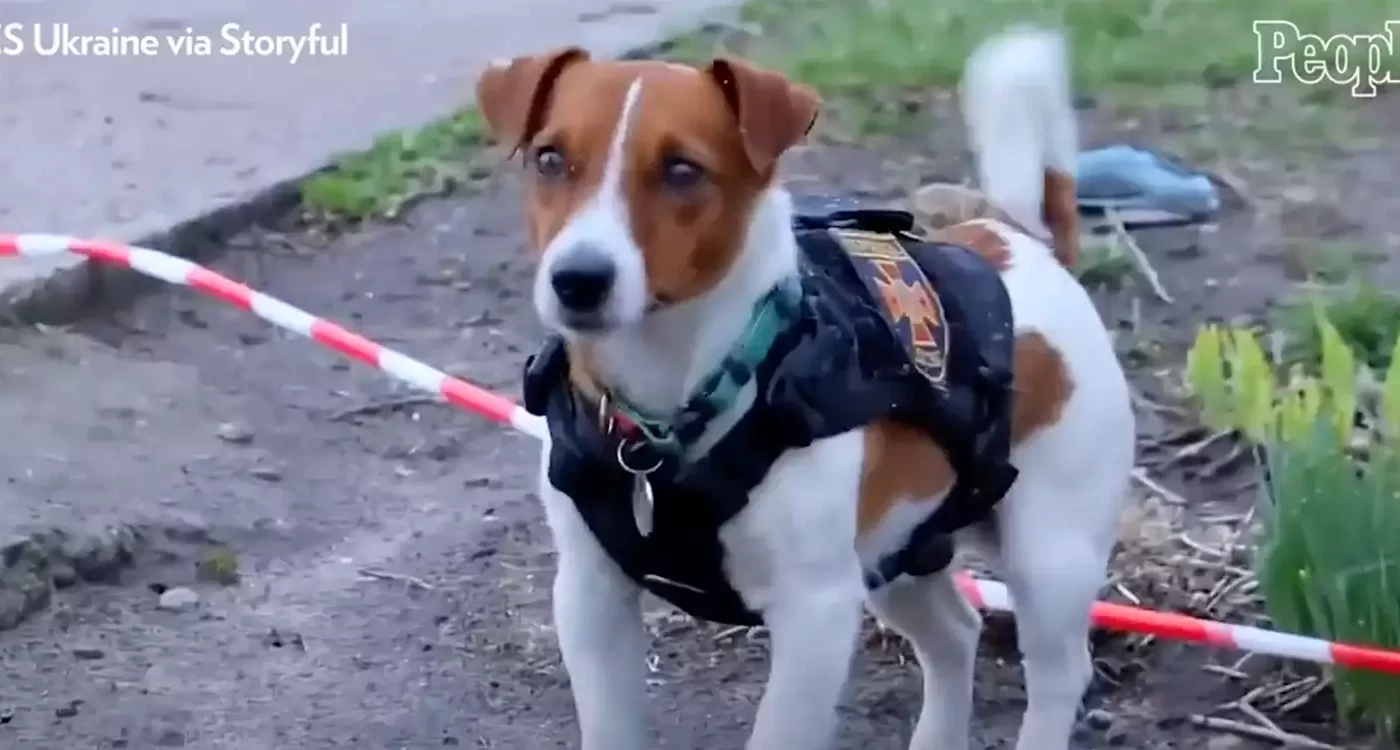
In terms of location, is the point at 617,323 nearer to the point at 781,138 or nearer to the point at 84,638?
the point at 781,138

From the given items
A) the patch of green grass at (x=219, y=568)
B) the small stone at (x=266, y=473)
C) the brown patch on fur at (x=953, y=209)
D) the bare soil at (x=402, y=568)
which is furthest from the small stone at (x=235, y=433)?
the brown patch on fur at (x=953, y=209)

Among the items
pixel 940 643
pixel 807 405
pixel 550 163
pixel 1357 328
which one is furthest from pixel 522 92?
pixel 1357 328

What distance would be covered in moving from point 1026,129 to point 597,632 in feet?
3.24

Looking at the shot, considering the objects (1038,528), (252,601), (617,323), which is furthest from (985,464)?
(252,601)

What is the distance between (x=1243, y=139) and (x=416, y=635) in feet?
13.2

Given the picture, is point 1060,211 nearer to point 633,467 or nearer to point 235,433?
point 633,467

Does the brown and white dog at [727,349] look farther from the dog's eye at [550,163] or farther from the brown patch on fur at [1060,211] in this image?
the brown patch on fur at [1060,211]

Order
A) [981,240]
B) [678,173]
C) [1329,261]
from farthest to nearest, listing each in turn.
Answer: [1329,261], [981,240], [678,173]

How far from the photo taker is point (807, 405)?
91.3 inches

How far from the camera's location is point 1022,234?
289 centimetres

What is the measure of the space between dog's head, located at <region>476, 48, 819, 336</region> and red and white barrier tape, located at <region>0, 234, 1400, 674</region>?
2.88 feet

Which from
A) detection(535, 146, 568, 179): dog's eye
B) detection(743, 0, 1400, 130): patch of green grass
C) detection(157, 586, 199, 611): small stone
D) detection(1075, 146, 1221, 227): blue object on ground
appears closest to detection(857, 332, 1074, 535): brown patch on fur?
detection(535, 146, 568, 179): dog's eye

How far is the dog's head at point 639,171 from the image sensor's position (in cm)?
215

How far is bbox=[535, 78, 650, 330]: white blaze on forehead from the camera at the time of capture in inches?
84.1
